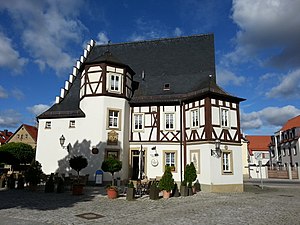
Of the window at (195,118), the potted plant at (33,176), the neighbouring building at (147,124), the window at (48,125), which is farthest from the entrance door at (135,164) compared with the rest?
the potted plant at (33,176)

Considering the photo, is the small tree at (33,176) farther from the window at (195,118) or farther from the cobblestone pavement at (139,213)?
the window at (195,118)

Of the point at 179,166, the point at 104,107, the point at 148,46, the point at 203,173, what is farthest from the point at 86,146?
the point at 148,46

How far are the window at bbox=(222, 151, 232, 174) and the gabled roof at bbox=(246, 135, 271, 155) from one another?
47.3 metres

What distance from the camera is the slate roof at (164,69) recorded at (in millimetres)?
22641

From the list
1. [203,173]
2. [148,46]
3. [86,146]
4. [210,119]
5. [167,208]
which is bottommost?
[167,208]

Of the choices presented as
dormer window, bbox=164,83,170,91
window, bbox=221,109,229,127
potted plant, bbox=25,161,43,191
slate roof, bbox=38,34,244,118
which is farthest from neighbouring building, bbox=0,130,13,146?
window, bbox=221,109,229,127

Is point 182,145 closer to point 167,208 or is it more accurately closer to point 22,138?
point 167,208

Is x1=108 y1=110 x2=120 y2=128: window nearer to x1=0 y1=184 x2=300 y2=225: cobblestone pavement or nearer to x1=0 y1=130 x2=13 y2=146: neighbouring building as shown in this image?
x1=0 y1=184 x2=300 y2=225: cobblestone pavement

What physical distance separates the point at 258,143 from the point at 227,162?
2029 inches

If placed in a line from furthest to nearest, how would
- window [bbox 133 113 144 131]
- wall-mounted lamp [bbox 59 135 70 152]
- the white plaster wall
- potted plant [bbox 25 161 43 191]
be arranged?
window [bbox 133 113 144 131] < wall-mounted lamp [bbox 59 135 70 152] < the white plaster wall < potted plant [bbox 25 161 43 191]

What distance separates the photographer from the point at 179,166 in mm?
21562

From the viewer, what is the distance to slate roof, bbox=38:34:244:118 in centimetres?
2264

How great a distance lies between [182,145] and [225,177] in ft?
13.7

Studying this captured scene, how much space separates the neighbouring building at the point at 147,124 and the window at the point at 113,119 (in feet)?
0.26
